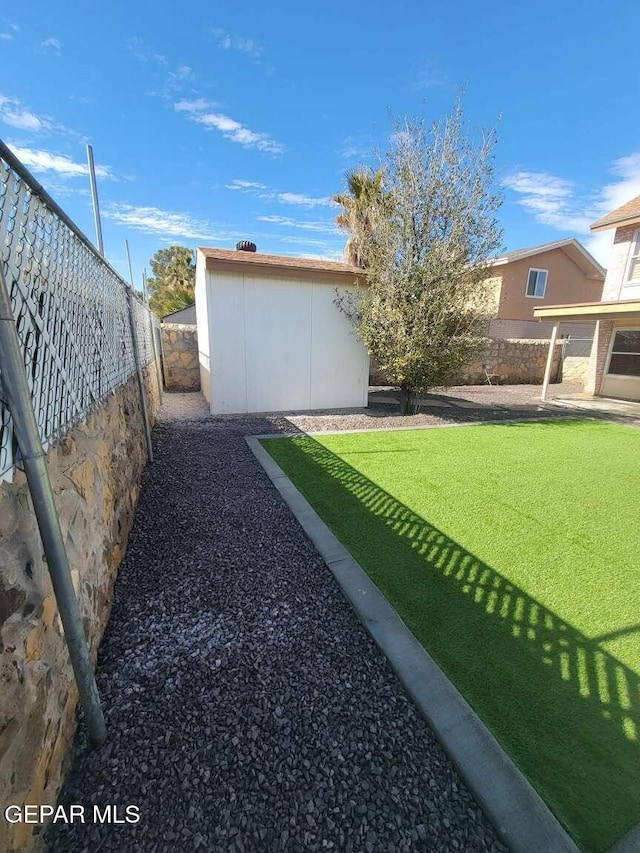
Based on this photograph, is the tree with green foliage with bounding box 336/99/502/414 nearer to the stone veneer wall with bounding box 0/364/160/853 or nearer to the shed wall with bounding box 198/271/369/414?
the shed wall with bounding box 198/271/369/414

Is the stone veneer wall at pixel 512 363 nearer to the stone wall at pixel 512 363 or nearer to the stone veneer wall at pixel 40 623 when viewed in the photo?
the stone wall at pixel 512 363

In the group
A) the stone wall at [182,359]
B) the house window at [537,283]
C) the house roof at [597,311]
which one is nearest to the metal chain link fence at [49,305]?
the stone wall at [182,359]

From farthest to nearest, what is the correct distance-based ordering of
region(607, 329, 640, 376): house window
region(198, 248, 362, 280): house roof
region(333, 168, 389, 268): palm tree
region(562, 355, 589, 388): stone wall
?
region(562, 355, 589, 388): stone wall, region(607, 329, 640, 376): house window, region(333, 168, 389, 268): palm tree, region(198, 248, 362, 280): house roof

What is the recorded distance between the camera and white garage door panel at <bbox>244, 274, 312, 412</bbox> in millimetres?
7992

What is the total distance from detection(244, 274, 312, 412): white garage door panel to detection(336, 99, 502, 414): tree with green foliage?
1.44m

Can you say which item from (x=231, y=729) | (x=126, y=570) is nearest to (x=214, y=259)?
(x=126, y=570)

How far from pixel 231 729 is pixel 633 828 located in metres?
1.61

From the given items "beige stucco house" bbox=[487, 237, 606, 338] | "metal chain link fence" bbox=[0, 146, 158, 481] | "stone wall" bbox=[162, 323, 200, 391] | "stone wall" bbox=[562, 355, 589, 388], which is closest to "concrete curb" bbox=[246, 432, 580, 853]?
"metal chain link fence" bbox=[0, 146, 158, 481]

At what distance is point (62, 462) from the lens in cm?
171

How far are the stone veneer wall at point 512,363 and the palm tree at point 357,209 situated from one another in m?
6.95

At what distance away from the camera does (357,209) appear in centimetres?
1170

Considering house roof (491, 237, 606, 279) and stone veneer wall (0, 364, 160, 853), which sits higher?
house roof (491, 237, 606, 279)

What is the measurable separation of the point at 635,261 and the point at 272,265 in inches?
450

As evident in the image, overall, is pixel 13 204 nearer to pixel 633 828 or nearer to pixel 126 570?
pixel 126 570
